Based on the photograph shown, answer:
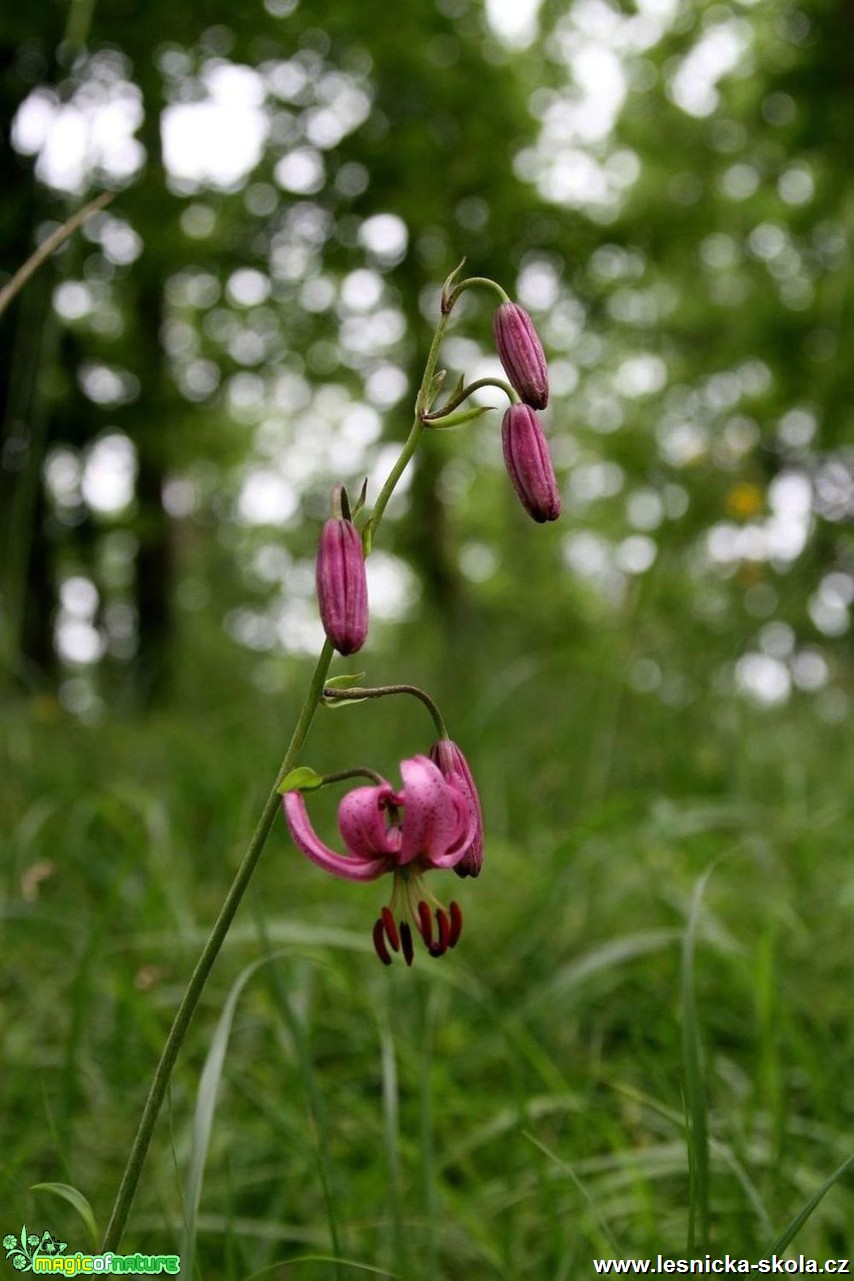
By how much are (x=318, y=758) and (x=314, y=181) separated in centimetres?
439

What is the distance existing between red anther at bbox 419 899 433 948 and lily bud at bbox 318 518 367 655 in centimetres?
24

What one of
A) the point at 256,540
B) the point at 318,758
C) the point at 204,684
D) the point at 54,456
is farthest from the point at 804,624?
the point at 256,540

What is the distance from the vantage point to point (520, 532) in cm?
1358

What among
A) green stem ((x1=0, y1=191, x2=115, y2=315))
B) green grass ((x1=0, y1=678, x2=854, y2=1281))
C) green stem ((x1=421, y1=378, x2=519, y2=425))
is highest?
green stem ((x1=0, y1=191, x2=115, y2=315))

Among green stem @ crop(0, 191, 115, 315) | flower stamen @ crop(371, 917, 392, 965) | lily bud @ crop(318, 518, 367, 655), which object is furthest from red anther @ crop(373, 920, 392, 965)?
green stem @ crop(0, 191, 115, 315)

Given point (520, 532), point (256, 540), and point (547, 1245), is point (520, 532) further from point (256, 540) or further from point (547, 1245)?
point (547, 1245)

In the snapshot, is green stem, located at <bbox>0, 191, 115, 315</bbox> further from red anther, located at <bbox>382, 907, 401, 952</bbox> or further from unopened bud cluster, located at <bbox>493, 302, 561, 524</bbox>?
red anther, located at <bbox>382, 907, 401, 952</bbox>

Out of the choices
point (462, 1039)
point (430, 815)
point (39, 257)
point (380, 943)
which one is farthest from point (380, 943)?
point (462, 1039)

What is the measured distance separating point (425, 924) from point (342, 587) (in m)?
0.29

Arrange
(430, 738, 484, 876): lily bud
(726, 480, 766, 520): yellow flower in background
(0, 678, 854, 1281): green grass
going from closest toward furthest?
(430, 738, 484, 876): lily bud, (0, 678, 854, 1281): green grass, (726, 480, 766, 520): yellow flower in background

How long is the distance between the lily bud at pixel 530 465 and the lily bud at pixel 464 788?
20 centimetres

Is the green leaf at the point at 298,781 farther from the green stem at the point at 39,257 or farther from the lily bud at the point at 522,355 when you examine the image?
the green stem at the point at 39,257

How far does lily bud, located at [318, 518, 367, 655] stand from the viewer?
865mm

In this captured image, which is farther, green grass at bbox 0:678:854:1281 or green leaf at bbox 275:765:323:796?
green grass at bbox 0:678:854:1281
